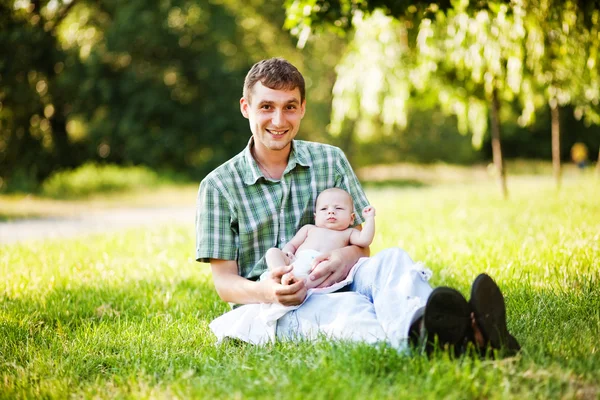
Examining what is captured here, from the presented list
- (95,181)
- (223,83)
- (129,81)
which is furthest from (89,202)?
(223,83)

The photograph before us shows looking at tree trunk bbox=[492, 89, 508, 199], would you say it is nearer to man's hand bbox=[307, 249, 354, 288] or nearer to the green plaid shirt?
the green plaid shirt

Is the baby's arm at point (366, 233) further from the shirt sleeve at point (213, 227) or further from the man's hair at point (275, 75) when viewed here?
the man's hair at point (275, 75)

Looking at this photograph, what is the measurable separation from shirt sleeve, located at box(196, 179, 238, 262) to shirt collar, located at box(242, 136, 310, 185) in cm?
19

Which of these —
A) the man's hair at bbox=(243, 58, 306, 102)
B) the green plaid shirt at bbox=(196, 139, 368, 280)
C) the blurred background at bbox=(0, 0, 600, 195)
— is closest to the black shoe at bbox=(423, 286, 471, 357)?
the green plaid shirt at bbox=(196, 139, 368, 280)

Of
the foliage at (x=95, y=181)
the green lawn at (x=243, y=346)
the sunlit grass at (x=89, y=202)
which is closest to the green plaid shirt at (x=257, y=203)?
the green lawn at (x=243, y=346)

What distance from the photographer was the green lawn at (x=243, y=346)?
2475mm

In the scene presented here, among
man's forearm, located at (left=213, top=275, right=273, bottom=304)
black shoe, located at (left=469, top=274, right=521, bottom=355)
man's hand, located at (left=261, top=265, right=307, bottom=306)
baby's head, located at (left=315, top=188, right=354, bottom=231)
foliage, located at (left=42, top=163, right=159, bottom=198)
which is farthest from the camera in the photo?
foliage, located at (left=42, top=163, right=159, bottom=198)

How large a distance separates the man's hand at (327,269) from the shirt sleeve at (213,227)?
0.50 m

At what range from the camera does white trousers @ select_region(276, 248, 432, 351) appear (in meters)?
2.81

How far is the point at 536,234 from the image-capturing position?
5965 millimetres

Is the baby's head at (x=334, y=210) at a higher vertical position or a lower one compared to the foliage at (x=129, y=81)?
lower

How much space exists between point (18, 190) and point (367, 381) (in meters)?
14.4

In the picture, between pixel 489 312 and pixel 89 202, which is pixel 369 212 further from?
pixel 89 202

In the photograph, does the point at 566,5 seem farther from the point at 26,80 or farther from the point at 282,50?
the point at 282,50
